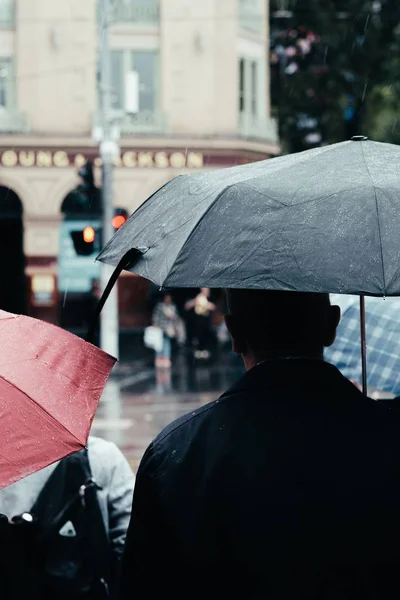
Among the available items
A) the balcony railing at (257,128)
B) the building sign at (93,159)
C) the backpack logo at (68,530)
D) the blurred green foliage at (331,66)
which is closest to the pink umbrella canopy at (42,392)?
the backpack logo at (68,530)

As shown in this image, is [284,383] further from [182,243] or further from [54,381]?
[54,381]

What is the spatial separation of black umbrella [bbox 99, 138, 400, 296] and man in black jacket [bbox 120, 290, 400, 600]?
0.35 ft

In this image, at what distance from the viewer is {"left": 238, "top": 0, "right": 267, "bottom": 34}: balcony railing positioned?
28312 mm

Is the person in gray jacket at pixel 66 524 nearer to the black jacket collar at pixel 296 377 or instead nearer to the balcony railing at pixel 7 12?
the black jacket collar at pixel 296 377

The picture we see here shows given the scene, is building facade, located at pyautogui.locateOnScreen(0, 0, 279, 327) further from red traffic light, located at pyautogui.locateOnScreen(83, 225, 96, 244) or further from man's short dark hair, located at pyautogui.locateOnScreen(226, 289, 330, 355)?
man's short dark hair, located at pyautogui.locateOnScreen(226, 289, 330, 355)

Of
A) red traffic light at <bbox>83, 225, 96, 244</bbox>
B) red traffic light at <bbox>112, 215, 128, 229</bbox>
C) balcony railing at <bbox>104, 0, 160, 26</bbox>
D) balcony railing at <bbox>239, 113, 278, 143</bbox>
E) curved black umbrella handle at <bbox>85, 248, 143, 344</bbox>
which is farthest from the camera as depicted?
balcony railing at <bbox>239, 113, 278, 143</bbox>

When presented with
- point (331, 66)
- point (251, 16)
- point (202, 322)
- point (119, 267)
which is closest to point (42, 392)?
point (119, 267)

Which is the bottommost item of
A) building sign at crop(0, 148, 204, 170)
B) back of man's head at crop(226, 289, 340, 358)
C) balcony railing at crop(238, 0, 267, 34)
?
building sign at crop(0, 148, 204, 170)

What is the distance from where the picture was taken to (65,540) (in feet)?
10.8

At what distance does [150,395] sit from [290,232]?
1589 cm

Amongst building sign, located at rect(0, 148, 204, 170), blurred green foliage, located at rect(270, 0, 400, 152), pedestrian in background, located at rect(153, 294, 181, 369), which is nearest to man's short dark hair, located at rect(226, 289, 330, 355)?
pedestrian in background, located at rect(153, 294, 181, 369)

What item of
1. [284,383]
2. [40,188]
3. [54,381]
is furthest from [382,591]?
[40,188]

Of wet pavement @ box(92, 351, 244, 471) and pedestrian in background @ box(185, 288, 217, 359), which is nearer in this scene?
wet pavement @ box(92, 351, 244, 471)

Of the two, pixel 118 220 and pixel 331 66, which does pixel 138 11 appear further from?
pixel 118 220
